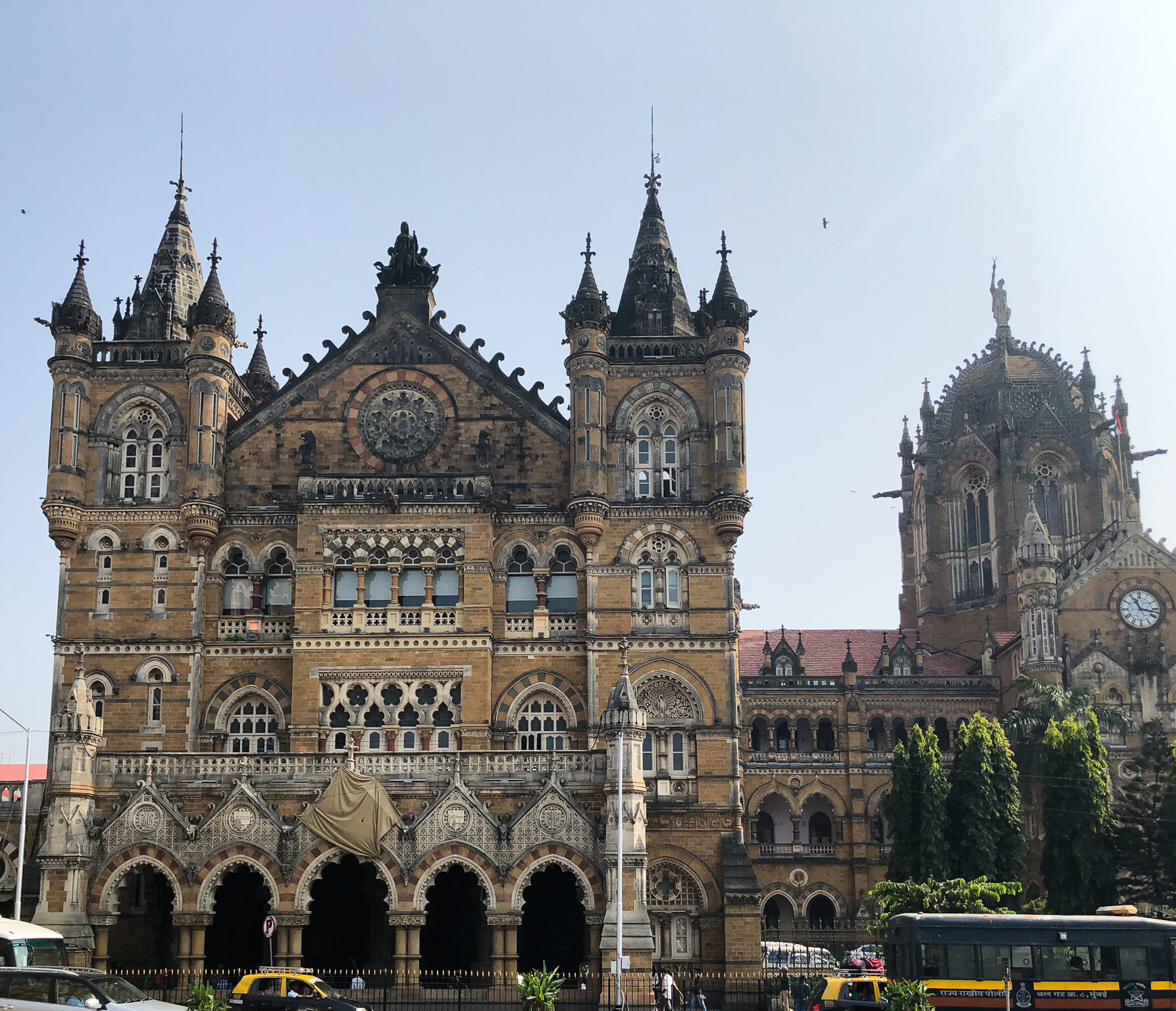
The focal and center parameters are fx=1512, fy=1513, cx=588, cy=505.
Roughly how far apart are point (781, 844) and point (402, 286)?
34998 millimetres

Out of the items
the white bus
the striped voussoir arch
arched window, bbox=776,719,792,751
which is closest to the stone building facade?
the striped voussoir arch

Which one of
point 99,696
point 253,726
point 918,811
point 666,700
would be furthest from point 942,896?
point 99,696

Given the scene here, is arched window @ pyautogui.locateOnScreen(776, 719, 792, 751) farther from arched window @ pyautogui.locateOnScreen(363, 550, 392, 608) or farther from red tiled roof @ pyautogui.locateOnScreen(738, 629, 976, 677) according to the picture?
arched window @ pyautogui.locateOnScreen(363, 550, 392, 608)

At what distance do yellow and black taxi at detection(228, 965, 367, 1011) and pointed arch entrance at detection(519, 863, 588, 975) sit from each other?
12203mm

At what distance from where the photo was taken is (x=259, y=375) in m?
70.2

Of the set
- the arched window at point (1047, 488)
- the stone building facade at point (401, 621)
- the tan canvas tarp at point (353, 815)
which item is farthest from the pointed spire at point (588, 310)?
the arched window at point (1047, 488)

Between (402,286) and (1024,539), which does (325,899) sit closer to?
(402,286)

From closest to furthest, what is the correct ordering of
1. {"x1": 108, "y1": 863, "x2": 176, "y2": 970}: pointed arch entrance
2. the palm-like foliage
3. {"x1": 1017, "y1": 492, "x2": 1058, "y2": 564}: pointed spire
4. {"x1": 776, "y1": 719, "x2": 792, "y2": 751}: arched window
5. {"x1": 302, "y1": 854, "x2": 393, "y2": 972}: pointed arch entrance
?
{"x1": 108, "y1": 863, "x2": 176, "y2": 970}: pointed arch entrance < {"x1": 302, "y1": 854, "x2": 393, "y2": 972}: pointed arch entrance < the palm-like foliage < {"x1": 1017, "y1": 492, "x2": 1058, "y2": 564}: pointed spire < {"x1": 776, "y1": 719, "x2": 792, "y2": 751}: arched window

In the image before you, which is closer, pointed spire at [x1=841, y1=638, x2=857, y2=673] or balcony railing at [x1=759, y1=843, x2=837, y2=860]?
balcony railing at [x1=759, y1=843, x2=837, y2=860]

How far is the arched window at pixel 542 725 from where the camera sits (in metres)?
51.8

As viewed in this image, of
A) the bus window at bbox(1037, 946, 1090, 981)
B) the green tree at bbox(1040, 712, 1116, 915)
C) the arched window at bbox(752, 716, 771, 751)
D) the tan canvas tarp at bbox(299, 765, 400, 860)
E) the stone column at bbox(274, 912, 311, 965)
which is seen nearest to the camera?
the bus window at bbox(1037, 946, 1090, 981)

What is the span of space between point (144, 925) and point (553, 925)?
12.9 metres

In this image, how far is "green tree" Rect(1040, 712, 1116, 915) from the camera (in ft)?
182

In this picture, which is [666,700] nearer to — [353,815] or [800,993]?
[800,993]
